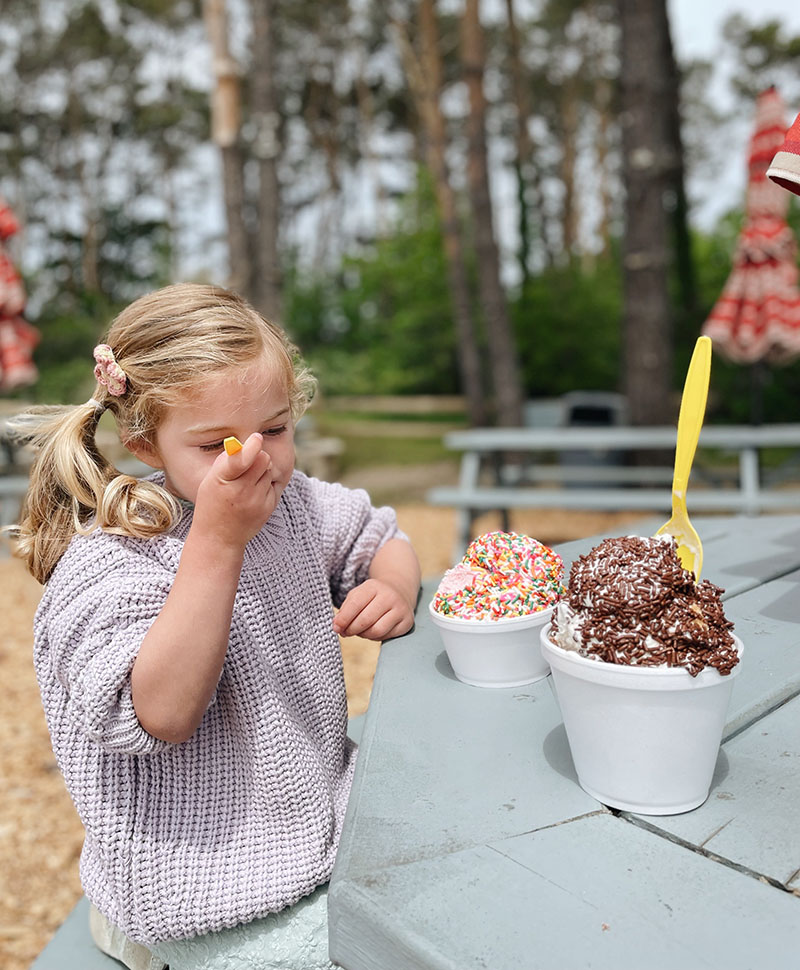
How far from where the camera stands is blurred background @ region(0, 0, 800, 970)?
18.6 feet

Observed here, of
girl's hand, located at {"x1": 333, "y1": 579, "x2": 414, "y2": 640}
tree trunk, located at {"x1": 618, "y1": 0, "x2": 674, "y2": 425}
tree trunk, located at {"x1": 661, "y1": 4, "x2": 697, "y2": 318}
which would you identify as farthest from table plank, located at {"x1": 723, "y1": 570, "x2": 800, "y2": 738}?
tree trunk, located at {"x1": 661, "y1": 4, "x2": 697, "y2": 318}

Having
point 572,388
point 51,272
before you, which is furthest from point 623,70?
point 51,272

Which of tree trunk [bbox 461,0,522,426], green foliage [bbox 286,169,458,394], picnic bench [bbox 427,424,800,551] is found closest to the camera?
picnic bench [bbox 427,424,800,551]

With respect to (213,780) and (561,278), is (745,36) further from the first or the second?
(213,780)

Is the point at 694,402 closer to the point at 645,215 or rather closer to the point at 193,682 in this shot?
the point at 193,682

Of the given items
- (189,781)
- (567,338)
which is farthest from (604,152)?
(189,781)

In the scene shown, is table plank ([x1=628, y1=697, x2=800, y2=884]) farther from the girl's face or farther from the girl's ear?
the girl's ear

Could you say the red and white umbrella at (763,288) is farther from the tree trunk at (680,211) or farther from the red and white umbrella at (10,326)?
the tree trunk at (680,211)

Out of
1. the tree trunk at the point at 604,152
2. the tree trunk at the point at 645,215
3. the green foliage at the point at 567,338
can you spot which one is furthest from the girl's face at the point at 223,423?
the tree trunk at the point at 604,152

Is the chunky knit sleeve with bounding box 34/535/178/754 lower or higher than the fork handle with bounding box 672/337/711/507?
lower

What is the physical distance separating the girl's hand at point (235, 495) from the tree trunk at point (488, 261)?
291 inches

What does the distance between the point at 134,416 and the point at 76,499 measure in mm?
137

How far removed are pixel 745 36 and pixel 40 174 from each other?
19564mm

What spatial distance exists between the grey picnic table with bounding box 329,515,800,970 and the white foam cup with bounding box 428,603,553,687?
3 centimetres
